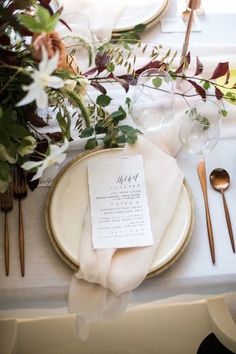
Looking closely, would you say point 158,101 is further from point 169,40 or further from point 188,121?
point 169,40

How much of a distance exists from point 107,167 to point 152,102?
21cm

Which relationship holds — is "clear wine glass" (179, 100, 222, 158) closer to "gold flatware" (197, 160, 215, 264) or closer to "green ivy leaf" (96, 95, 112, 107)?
"gold flatware" (197, 160, 215, 264)

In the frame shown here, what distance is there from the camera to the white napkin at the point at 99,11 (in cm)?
109

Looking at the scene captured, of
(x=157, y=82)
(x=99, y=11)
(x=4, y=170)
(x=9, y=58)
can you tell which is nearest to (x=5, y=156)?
(x=4, y=170)

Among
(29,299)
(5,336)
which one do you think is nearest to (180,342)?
(5,336)

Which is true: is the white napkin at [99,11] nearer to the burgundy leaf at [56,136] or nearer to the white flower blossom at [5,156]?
the burgundy leaf at [56,136]

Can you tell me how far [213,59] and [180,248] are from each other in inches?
21.6

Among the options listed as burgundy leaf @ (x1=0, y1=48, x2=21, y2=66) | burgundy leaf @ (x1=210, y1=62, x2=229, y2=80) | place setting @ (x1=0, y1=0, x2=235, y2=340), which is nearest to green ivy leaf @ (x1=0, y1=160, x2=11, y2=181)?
place setting @ (x1=0, y1=0, x2=235, y2=340)

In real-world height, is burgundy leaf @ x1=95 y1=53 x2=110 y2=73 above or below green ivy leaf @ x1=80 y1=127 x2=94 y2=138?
above

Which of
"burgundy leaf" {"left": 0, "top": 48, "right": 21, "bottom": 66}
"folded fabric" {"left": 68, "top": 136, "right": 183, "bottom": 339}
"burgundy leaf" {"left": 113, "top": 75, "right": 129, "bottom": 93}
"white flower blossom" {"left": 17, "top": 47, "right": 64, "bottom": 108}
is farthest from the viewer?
"burgundy leaf" {"left": 113, "top": 75, "right": 129, "bottom": 93}

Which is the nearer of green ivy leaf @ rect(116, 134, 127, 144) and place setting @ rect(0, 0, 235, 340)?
place setting @ rect(0, 0, 235, 340)

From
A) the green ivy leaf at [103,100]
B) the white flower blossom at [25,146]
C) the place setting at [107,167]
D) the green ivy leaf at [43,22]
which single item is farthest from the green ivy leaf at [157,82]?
the green ivy leaf at [43,22]

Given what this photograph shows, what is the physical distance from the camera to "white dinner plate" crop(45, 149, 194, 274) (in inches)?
30.9

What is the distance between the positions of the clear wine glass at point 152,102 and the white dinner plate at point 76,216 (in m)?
0.11
